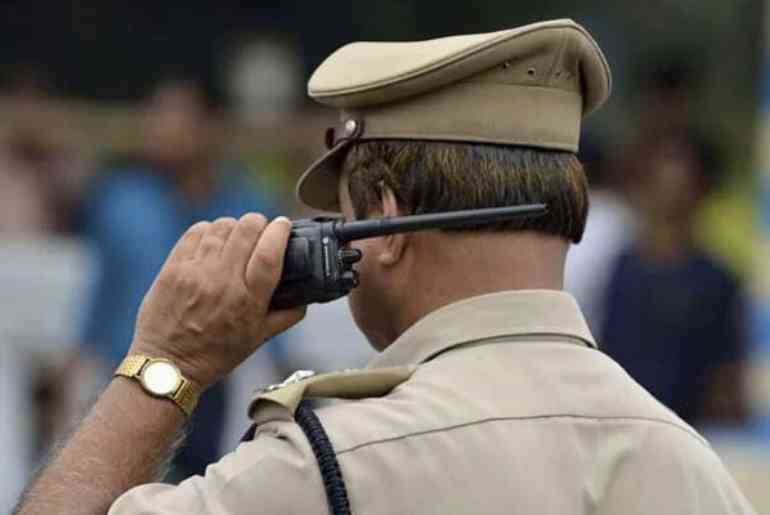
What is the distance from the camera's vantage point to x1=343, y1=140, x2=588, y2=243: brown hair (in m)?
2.59

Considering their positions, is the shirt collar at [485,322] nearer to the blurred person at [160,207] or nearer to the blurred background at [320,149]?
the blurred person at [160,207]

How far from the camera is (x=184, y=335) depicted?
103 inches

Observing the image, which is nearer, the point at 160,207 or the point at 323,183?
the point at 323,183

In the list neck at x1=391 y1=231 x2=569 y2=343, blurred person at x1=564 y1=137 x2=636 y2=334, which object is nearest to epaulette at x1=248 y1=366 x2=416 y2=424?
neck at x1=391 y1=231 x2=569 y2=343

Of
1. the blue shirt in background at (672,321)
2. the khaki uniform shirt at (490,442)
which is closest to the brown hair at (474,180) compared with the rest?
the khaki uniform shirt at (490,442)

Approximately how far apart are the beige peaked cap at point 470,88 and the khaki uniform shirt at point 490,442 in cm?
21

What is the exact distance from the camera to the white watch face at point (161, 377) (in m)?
2.58

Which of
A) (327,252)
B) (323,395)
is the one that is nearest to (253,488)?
(323,395)

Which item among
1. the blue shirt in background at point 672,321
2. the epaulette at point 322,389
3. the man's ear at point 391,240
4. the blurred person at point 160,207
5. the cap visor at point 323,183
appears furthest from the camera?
the blue shirt in background at point 672,321

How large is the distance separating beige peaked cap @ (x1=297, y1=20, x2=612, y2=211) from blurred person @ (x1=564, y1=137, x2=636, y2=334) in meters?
5.18

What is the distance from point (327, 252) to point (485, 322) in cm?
22

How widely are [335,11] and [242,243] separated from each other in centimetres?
569

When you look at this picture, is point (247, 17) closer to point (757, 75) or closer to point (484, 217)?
point (757, 75)

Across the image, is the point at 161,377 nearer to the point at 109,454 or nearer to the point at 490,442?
the point at 109,454
